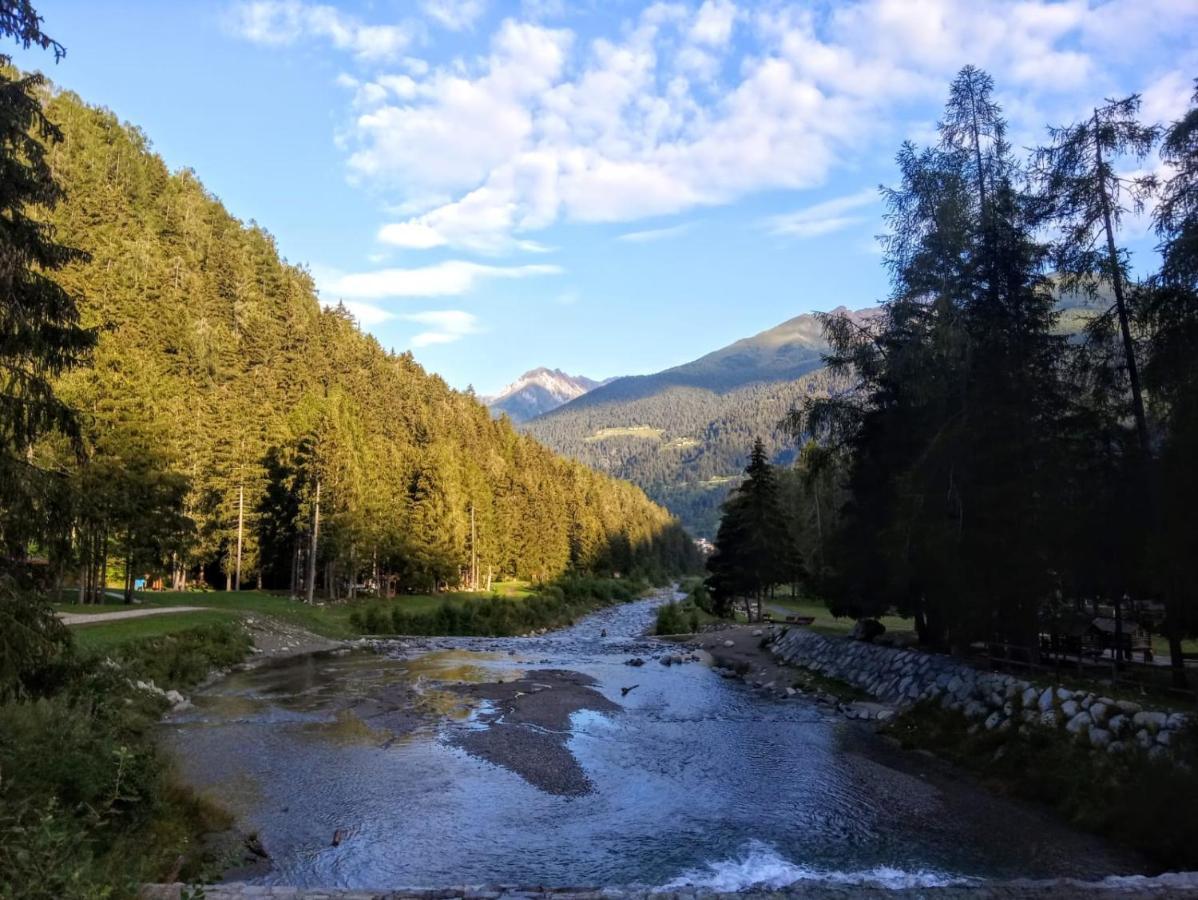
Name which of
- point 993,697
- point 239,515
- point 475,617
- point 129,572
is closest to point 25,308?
point 993,697

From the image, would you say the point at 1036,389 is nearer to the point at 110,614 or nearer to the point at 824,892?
the point at 824,892

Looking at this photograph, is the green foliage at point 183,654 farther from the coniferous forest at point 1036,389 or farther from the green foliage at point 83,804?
the coniferous forest at point 1036,389

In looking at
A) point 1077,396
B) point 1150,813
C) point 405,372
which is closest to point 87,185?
point 405,372

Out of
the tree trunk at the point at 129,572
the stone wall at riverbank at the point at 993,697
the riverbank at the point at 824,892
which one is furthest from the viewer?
the tree trunk at the point at 129,572

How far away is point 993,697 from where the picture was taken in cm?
2041

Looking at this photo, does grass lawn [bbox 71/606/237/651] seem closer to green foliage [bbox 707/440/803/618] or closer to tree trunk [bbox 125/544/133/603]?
tree trunk [bbox 125/544/133/603]

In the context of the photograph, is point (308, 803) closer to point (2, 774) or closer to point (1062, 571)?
point (2, 774)

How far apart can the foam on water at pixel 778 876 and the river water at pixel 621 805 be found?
53mm

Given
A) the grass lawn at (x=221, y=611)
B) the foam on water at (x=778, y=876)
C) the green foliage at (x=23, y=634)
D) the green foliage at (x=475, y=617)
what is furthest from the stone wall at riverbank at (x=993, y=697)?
the green foliage at (x=475, y=617)

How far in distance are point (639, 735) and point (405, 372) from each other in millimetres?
97692

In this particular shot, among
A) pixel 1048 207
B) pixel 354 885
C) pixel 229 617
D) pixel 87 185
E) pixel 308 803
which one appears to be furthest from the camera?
pixel 87 185

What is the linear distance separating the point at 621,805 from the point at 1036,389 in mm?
17344

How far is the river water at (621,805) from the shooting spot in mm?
12430

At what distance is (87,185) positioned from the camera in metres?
83.2
